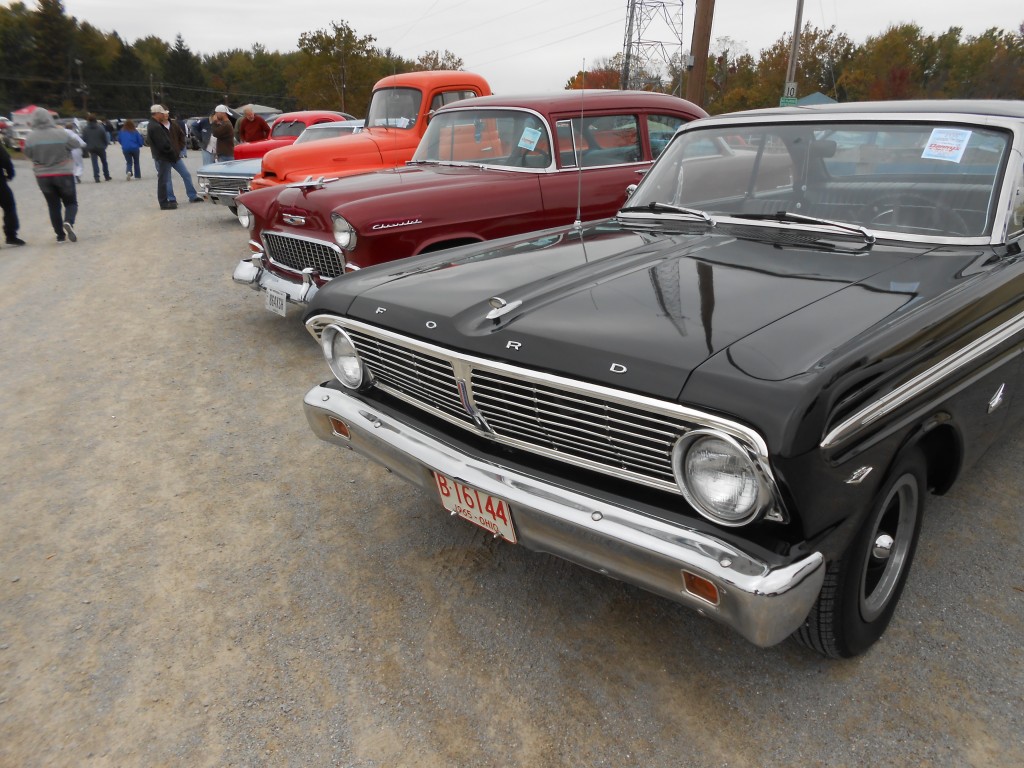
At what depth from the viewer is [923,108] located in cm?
301

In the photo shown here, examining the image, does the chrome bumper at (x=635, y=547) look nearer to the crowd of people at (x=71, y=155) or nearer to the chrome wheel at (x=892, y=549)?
the chrome wheel at (x=892, y=549)

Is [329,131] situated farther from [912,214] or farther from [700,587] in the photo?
[700,587]

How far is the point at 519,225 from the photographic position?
531cm

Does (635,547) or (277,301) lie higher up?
(635,547)

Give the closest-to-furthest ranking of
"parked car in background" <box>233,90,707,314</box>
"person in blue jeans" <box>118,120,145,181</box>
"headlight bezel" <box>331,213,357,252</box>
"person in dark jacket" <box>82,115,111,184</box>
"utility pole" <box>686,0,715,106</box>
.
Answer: "headlight bezel" <box>331,213,357,252</box>
"parked car in background" <box>233,90,707,314</box>
"utility pole" <box>686,0,715,106</box>
"person in dark jacket" <box>82,115,111,184</box>
"person in blue jeans" <box>118,120,145,181</box>

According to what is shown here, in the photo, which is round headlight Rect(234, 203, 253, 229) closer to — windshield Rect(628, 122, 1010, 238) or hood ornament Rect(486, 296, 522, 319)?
windshield Rect(628, 122, 1010, 238)

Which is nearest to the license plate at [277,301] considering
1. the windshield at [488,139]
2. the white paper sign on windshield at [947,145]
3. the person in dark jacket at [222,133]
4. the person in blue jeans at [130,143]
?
the windshield at [488,139]

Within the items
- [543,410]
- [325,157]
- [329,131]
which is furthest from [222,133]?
[543,410]

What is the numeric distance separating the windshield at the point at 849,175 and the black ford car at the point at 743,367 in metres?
0.01

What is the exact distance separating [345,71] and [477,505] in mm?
36794

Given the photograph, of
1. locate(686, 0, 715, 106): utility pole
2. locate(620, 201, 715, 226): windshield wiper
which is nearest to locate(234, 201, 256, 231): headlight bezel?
locate(620, 201, 715, 226): windshield wiper

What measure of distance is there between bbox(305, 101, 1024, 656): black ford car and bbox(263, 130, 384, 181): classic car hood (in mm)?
5407

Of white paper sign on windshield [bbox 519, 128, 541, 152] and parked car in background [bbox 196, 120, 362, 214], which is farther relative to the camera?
parked car in background [bbox 196, 120, 362, 214]

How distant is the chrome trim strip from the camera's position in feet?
6.07
